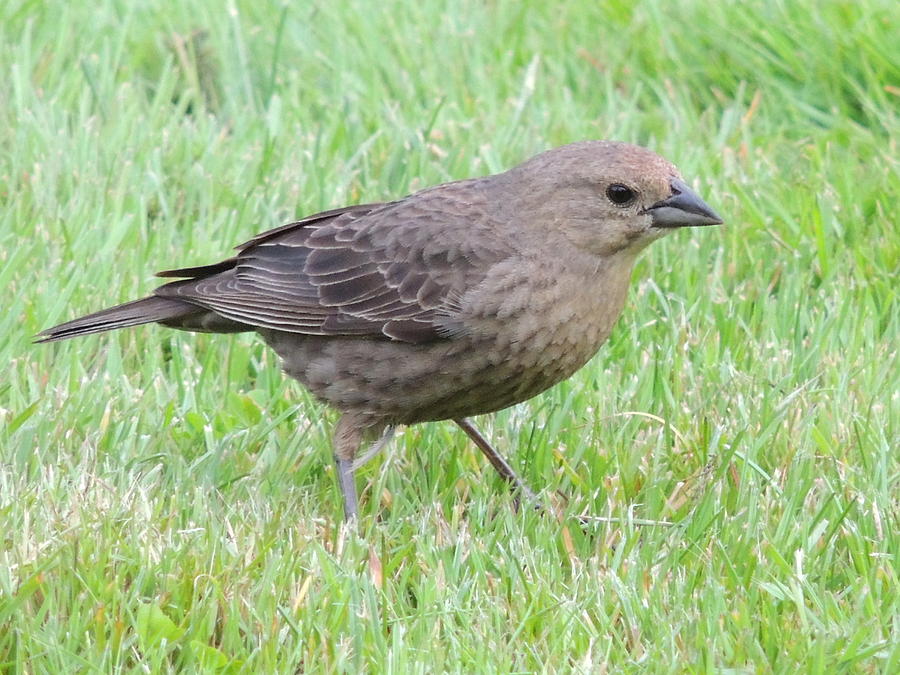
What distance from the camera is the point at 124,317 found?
15.4ft

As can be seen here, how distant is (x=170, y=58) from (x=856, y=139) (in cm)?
309

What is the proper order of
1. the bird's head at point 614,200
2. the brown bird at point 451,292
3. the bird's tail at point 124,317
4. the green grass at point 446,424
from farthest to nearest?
the bird's tail at point 124,317 < the bird's head at point 614,200 < the brown bird at point 451,292 < the green grass at point 446,424

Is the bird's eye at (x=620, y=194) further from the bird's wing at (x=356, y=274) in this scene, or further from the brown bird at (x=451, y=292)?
the bird's wing at (x=356, y=274)

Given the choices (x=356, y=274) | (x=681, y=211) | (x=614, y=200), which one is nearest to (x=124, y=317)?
(x=356, y=274)

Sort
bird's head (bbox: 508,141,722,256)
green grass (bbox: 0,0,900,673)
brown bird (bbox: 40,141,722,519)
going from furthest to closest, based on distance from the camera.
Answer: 1. bird's head (bbox: 508,141,722,256)
2. brown bird (bbox: 40,141,722,519)
3. green grass (bbox: 0,0,900,673)

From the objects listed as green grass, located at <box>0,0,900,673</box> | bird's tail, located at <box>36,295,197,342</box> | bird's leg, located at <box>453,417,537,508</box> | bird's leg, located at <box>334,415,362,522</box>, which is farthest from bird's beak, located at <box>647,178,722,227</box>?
bird's tail, located at <box>36,295,197,342</box>

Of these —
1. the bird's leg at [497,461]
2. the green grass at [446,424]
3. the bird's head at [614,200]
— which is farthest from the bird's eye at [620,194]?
the bird's leg at [497,461]

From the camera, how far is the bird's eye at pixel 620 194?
4504 millimetres

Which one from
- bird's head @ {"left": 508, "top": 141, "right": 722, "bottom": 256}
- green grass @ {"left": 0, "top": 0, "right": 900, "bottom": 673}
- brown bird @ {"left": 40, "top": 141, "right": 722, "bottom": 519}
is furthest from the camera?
bird's head @ {"left": 508, "top": 141, "right": 722, "bottom": 256}

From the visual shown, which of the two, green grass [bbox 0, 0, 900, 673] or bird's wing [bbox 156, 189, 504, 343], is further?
bird's wing [bbox 156, 189, 504, 343]

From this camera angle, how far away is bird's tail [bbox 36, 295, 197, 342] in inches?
183

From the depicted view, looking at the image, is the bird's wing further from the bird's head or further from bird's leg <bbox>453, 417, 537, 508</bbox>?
bird's leg <bbox>453, 417, 537, 508</bbox>

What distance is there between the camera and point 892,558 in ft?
12.8

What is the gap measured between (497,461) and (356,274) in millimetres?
740
